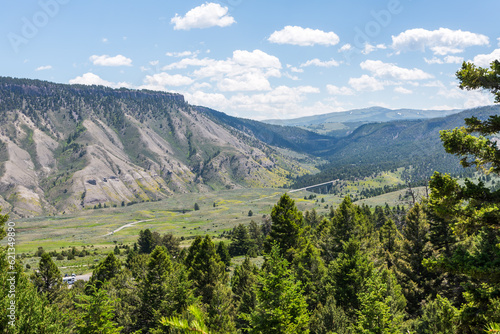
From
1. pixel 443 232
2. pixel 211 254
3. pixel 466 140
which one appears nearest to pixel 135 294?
pixel 211 254

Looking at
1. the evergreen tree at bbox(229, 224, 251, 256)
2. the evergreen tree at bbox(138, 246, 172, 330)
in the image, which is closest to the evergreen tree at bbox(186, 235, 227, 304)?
the evergreen tree at bbox(138, 246, 172, 330)

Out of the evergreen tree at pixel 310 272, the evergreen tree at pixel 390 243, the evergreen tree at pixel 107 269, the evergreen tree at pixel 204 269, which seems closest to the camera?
the evergreen tree at pixel 310 272

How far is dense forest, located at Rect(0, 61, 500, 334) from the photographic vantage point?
12.5 m

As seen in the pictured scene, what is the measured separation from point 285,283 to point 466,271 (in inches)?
400

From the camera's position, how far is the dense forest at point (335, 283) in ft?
41.1

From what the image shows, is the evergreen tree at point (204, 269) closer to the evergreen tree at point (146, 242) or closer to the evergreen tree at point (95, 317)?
the evergreen tree at point (95, 317)

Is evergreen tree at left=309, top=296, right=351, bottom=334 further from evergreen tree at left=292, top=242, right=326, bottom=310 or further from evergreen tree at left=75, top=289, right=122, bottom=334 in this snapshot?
evergreen tree at left=75, top=289, right=122, bottom=334

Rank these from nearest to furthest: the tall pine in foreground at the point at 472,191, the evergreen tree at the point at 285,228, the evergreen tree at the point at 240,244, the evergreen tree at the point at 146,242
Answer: the tall pine in foreground at the point at 472,191, the evergreen tree at the point at 285,228, the evergreen tree at the point at 146,242, the evergreen tree at the point at 240,244

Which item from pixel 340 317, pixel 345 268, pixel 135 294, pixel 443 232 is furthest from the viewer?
pixel 135 294

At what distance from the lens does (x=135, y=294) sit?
1533 inches

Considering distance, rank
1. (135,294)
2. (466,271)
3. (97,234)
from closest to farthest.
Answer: (466,271)
(135,294)
(97,234)

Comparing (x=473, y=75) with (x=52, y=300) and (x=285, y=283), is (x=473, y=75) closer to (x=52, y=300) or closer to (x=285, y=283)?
(x=285, y=283)

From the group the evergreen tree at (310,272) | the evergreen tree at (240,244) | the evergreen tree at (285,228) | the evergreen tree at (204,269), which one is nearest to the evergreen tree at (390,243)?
the evergreen tree at (310,272)

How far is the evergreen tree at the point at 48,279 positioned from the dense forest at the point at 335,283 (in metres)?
0.14
